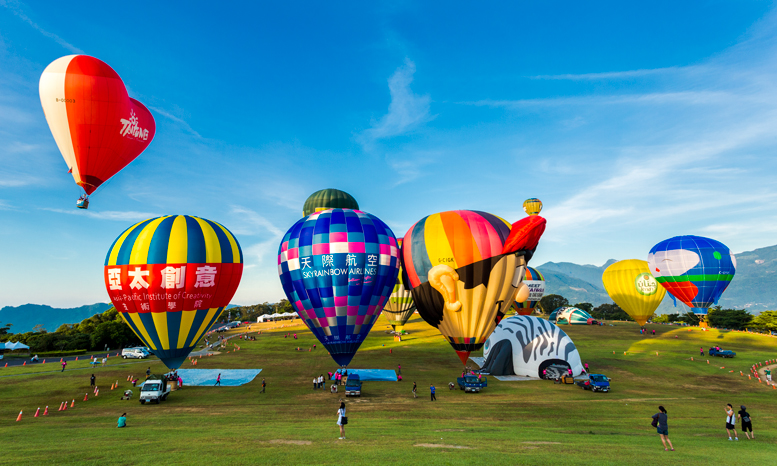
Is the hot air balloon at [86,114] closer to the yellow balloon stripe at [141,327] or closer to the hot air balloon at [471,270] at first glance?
the yellow balloon stripe at [141,327]

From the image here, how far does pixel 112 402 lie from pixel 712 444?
32307mm

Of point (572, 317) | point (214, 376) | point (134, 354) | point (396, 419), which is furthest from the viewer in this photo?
point (572, 317)

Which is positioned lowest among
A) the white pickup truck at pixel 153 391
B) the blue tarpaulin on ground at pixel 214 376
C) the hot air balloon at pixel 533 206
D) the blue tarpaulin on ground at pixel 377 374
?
the blue tarpaulin on ground at pixel 377 374

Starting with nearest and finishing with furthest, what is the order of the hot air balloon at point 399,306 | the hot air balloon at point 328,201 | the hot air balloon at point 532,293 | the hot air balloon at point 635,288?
the hot air balloon at point 328,201 → the hot air balloon at point 399,306 → the hot air balloon at point 532,293 → the hot air balloon at point 635,288

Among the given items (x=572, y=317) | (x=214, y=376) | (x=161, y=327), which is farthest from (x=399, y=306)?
(x=572, y=317)

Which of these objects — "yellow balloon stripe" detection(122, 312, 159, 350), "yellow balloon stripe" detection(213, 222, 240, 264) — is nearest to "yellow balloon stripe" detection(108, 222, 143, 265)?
"yellow balloon stripe" detection(122, 312, 159, 350)

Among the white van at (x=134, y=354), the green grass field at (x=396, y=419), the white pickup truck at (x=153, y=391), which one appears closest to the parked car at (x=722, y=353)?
the green grass field at (x=396, y=419)

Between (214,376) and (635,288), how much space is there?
60.7m

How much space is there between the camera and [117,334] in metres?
54.2

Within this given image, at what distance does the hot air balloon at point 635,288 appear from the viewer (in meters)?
61.0

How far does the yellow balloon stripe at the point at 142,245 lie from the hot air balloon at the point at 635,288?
63595 mm

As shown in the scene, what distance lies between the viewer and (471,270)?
996 inches

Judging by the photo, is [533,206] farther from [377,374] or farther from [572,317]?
[572,317]

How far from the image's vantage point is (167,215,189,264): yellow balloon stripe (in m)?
25.8
